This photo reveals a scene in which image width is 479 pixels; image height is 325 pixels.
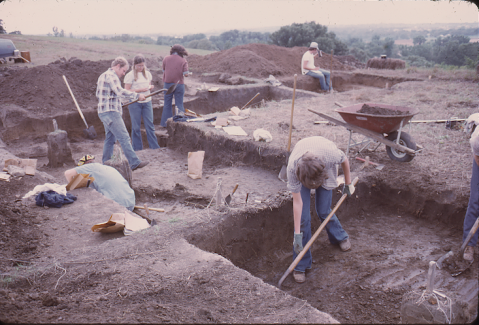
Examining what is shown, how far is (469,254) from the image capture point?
143 inches

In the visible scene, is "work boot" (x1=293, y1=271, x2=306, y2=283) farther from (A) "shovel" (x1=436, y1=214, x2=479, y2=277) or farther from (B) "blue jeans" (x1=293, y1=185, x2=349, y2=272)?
(A) "shovel" (x1=436, y1=214, x2=479, y2=277)

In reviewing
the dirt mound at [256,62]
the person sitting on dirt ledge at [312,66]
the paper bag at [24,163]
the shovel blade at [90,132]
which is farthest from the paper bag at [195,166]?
the dirt mound at [256,62]

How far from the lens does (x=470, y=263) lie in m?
3.62

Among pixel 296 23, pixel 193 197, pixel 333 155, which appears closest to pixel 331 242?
pixel 333 155

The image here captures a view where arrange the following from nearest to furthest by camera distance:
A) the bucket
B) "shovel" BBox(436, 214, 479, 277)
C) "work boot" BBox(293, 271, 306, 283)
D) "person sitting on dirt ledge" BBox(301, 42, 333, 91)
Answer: "shovel" BBox(436, 214, 479, 277) < "work boot" BBox(293, 271, 306, 283) < "person sitting on dirt ledge" BBox(301, 42, 333, 91) < the bucket

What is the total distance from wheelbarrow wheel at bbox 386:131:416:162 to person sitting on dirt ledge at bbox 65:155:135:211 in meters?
4.06

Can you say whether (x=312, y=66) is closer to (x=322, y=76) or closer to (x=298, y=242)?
(x=322, y=76)

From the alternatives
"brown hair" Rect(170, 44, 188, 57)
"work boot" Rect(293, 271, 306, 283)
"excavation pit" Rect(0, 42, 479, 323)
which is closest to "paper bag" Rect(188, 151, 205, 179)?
"excavation pit" Rect(0, 42, 479, 323)

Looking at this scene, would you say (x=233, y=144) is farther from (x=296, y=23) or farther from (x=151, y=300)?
(x=296, y=23)

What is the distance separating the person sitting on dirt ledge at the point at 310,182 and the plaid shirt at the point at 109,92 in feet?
12.0

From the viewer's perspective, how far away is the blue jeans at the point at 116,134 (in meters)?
6.01

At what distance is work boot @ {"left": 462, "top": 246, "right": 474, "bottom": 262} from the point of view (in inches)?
142

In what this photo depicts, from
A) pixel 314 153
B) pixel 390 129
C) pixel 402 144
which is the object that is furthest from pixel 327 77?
pixel 314 153

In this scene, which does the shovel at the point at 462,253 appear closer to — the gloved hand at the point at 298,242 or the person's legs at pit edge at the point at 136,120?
the gloved hand at the point at 298,242
